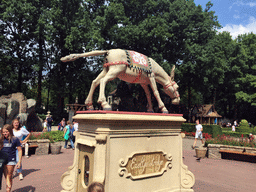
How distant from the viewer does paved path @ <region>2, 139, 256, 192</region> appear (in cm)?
571

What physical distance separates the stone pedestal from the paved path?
149 cm

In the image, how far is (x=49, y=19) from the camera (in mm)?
24062

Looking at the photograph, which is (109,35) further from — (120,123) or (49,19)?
(120,123)

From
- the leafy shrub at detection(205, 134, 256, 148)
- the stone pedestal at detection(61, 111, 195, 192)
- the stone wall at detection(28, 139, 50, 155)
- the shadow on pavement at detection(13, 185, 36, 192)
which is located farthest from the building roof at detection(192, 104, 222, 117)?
the shadow on pavement at detection(13, 185, 36, 192)

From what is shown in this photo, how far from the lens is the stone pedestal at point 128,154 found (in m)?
3.69

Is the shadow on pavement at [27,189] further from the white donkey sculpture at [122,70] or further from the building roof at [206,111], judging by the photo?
the building roof at [206,111]

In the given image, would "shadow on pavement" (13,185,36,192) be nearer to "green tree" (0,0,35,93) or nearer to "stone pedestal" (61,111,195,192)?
"stone pedestal" (61,111,195,192)

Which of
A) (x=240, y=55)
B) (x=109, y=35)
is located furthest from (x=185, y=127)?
(x=240, y=55)

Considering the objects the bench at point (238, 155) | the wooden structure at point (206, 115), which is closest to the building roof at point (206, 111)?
the wooden structure at point (206, 115)

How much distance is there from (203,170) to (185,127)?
580 inches

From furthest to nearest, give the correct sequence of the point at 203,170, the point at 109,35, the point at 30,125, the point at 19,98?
1. the point at 109,35
2. the point at 30,125
3. the point at 19,98
4. the point at 203,170

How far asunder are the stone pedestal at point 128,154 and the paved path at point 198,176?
4.90 feet

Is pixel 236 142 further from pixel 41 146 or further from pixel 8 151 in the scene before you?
pixel 8 151

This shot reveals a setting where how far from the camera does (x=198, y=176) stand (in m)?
7.07
